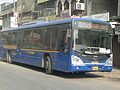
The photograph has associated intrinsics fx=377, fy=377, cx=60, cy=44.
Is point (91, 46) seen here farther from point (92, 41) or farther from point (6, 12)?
point (6, 12)

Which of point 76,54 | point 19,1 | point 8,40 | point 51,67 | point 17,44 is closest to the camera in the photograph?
point 76,54

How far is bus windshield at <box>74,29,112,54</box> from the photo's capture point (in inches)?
701

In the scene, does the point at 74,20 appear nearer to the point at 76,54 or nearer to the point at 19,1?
the point at 76,54

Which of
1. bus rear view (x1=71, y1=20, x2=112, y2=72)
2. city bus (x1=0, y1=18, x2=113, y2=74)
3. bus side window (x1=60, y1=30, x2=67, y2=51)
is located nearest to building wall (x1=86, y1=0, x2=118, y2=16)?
city bus (x1=0, y1=18, x2=113, y2=74)

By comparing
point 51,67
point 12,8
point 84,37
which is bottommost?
point 51,67

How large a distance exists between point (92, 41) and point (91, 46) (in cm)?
28

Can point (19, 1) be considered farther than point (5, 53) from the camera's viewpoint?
Yes

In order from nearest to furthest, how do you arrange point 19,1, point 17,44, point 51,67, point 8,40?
1. point 51,67
2. point 17,44
3. point 8,40
4. point 19,1

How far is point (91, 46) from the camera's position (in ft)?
59.3

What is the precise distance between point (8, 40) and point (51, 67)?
33.6ft

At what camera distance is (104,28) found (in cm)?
1881

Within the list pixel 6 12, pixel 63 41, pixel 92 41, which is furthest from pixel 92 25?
pixel 6 12

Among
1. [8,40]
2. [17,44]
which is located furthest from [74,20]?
[8,40]

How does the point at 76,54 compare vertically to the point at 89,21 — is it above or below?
below
